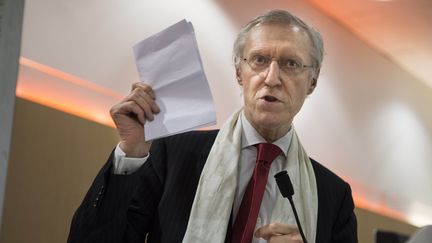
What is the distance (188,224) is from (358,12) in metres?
2.82

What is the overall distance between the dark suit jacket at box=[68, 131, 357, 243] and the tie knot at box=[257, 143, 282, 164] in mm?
157

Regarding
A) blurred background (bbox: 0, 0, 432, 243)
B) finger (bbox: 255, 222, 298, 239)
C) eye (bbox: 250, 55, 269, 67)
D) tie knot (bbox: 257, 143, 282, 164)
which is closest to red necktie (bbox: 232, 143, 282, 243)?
tie knot (bbox: 257, 143, 282, 164)

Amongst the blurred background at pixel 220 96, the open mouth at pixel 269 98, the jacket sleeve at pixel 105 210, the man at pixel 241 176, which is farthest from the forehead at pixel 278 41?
the blurred background at pixel 220 96

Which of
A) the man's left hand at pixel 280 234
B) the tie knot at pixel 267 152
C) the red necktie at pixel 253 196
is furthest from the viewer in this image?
the tie knot at pixel 267 152

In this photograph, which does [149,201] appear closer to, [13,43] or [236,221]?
[236,221]

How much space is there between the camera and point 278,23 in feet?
4.69

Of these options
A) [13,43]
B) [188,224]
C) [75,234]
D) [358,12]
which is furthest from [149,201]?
[358,12]

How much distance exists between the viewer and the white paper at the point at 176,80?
1020 millimetres

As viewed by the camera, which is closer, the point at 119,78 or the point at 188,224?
the point at 188,224

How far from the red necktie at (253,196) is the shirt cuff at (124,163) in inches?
12.5

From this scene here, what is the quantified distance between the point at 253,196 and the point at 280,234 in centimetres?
20

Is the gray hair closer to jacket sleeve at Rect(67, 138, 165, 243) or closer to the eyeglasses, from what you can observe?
the eyeglasses

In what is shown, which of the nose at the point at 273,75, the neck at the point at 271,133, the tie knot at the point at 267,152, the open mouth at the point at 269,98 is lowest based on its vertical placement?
the tie knot at the point at 267,152

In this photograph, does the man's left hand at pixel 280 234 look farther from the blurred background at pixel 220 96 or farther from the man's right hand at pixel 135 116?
the blurred background at pixel 220 96
